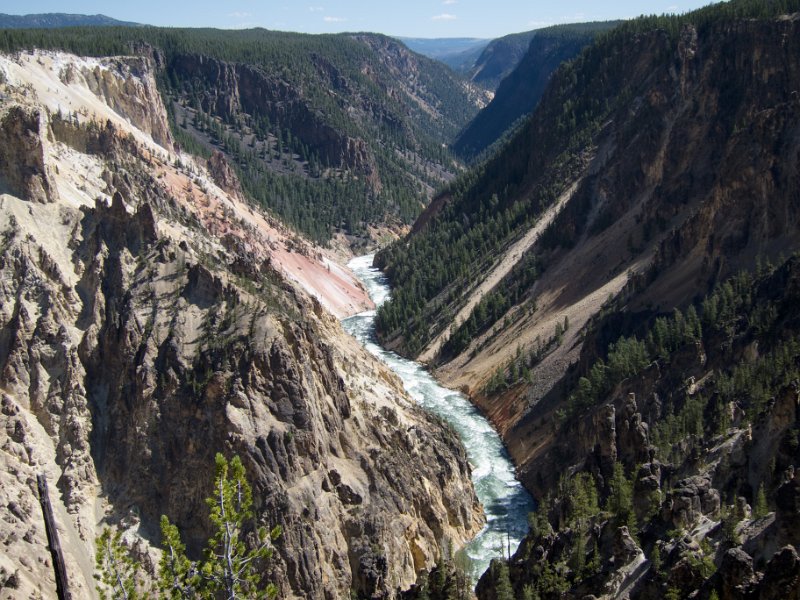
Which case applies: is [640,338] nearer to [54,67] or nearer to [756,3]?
[756,3]

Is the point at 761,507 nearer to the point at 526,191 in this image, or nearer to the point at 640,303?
the point at 640,303

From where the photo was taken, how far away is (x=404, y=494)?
5600cm

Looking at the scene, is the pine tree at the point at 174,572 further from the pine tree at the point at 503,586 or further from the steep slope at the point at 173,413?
the pine tree at the point at 503,586

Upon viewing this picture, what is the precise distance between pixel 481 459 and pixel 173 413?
29.2 m

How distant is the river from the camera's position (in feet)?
192

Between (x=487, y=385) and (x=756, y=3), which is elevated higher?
(x=756, y=3)

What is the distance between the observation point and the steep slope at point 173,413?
4762 centimetres

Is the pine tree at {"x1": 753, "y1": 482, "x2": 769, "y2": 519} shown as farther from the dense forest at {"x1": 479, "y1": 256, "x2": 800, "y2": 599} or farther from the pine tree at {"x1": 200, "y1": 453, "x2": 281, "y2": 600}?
the pine tree at {"x1": 200, "y1": 453, "x2": 281, "y2": 600}

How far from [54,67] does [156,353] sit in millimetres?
64885

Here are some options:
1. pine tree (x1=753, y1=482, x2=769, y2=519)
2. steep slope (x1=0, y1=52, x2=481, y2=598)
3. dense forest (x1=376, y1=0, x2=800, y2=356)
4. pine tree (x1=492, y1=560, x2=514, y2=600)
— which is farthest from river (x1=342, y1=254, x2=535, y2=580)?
pine tree (x1=753, y1=482, x2=769, y2=519)

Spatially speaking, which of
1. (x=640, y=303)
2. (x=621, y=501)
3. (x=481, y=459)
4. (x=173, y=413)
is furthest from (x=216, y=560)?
(x=640, y=303)

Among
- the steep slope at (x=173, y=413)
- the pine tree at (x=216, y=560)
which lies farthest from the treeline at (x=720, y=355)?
the pine tree at (x=216, y=560)

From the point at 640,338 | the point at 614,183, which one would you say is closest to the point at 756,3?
the point at 614,183

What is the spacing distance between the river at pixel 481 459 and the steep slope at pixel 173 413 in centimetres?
193
